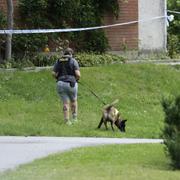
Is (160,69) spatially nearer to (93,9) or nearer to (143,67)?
(143,67)

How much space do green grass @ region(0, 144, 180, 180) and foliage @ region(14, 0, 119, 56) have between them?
1290 centimetres

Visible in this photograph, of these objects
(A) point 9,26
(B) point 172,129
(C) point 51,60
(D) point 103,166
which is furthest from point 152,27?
(D) point 103,166

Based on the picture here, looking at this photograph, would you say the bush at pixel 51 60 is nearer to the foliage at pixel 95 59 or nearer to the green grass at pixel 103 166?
the foliage at pixel 95 59

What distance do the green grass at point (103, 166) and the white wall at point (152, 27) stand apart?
1503cm

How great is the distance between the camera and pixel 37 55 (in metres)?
23.8

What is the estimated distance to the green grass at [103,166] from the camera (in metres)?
9.57

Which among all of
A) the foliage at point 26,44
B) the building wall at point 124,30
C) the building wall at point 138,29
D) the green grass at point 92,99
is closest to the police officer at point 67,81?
the green grass at point 92,99

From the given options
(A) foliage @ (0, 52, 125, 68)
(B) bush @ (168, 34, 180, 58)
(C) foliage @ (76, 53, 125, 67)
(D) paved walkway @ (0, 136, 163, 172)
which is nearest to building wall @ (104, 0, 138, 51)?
(B) bush @ (168, 34, 180, 58)

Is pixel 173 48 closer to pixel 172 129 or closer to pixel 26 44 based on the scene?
pixel 26 44

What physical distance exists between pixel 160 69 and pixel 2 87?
6.12 metres

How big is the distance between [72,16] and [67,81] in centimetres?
984

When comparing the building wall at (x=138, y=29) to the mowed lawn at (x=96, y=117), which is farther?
the building wall at (x=138, y=29)

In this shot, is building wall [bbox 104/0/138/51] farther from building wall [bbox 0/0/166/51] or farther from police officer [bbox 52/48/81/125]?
police officer [bbox 52/48/81/125]

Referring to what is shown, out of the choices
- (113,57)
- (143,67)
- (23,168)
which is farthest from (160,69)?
(23,168)
